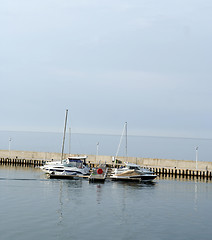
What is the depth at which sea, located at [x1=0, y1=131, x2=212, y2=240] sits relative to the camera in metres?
35.6

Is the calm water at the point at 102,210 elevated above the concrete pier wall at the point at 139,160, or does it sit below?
below

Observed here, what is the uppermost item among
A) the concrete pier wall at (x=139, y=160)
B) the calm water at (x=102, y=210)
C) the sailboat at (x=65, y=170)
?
the concrete pier wall at (x=139, y=160)

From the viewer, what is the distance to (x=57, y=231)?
117ft

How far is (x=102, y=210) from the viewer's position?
45.7m

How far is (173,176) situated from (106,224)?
144ft

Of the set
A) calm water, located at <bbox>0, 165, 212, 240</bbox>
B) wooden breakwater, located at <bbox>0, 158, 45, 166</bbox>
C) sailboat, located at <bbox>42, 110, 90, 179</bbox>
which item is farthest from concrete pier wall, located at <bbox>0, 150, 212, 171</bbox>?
sailboat, located at <bbox>42, 110, 90, 179</bbox>

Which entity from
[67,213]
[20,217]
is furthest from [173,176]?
[20,217]

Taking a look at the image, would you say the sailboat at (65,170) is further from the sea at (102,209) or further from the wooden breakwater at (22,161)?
the wooden breakwater at (22,161)

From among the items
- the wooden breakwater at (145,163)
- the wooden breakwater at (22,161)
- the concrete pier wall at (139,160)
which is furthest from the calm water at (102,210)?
the wooden breakwater at (22,161)

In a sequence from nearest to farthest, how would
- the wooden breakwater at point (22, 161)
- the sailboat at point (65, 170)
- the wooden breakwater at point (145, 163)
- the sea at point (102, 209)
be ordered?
1. the sea at point (102, 209)
2. the sailboat at point (65, 170)
3. the wooden breakwater at point (145, 163)
4. the wooden breakwater at point (22, 161)

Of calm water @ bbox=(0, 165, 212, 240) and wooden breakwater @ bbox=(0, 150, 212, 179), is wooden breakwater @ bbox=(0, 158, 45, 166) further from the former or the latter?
calm water @ bbox=(0, 165, 212, 240)

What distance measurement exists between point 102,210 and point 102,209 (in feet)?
2.05

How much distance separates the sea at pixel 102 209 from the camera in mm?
35562

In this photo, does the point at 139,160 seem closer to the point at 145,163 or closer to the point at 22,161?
the point at 145,163
